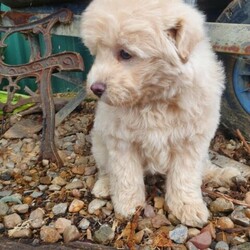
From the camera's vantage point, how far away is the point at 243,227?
8.66ft

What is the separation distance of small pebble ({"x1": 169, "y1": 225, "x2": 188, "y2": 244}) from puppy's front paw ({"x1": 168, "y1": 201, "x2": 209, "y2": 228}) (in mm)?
60

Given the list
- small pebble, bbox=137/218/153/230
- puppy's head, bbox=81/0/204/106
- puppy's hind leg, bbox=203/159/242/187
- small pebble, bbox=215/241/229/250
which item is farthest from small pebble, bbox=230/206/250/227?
puppy's head, bbox=81/0/204/106

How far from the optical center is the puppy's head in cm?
214

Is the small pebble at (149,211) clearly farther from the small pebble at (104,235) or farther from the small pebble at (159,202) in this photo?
the small pebble at (104,235)

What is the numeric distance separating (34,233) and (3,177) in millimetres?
825

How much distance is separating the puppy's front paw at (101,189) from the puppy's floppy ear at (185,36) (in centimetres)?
121

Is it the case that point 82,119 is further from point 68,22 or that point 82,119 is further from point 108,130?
point 108,130

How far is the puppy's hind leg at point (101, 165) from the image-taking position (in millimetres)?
2930

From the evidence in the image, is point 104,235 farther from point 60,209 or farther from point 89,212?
point 60,209

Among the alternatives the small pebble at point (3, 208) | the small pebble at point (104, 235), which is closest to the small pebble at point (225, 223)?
the small pebble at point (104, 235)

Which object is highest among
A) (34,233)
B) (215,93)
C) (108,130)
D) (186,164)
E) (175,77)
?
(175,77)

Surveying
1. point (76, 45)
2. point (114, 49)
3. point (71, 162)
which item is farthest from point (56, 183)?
point (76, 45)

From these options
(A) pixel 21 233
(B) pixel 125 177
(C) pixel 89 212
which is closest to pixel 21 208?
(A) pixel 21 233

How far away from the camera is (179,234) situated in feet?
8.45
